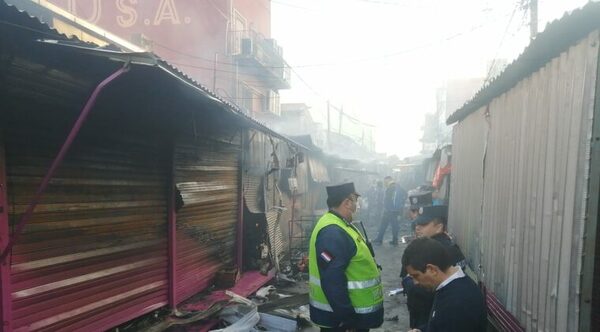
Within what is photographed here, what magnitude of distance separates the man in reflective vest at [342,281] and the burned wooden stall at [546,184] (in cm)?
118

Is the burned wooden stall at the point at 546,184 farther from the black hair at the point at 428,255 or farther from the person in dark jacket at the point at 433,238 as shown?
the black hair at the point at 428,255

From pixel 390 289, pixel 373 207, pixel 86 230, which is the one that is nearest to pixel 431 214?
pixel 86 230

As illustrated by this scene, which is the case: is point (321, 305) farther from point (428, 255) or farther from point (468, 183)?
point (468, 183)

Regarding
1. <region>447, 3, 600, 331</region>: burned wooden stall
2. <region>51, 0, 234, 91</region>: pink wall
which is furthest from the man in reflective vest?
<region>51, 0, 234, 91</region>: pink wall

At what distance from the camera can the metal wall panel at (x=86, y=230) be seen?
335cm

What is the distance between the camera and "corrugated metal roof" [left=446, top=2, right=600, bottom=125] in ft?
7.12

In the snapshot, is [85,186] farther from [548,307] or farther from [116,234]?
[548,307]

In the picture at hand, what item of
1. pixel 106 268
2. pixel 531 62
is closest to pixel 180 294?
pixel 106 268

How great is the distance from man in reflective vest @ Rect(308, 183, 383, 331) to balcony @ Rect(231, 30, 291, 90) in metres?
15.3

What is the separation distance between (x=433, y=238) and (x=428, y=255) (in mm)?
1974

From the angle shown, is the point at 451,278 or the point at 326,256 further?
the point at 326,256

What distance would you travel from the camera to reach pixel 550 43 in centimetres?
262

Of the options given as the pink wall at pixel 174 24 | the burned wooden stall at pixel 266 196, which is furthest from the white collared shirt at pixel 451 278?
the pink wall at pixel 174 24

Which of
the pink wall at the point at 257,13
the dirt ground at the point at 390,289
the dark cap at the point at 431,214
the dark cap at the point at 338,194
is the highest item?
the pink wall at the point at 257,13
